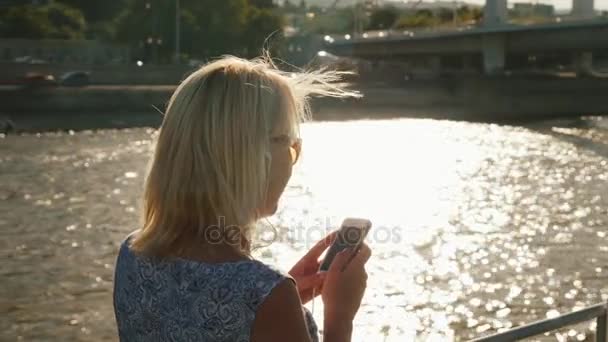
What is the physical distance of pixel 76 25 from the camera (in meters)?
57.8

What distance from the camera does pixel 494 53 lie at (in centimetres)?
4281

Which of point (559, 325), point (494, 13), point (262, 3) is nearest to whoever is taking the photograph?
point (559, 325)

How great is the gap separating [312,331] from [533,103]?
37746 millimetres

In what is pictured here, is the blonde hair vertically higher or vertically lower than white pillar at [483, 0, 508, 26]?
lower

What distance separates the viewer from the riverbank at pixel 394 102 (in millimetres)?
31859

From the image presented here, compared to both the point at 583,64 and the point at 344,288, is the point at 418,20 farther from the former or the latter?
the point at 344,288

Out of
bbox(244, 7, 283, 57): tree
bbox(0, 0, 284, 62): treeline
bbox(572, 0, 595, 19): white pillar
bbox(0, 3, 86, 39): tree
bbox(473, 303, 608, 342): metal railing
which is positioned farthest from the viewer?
bbox(0, 3, 86, 39): tree

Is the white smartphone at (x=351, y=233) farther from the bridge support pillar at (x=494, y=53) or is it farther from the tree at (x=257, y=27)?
the tree at (x=257, y=27)

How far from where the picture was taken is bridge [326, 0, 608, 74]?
1491 inches

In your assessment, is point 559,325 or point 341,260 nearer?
point 341,260

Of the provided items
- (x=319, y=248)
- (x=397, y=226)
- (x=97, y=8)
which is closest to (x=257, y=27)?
(x=97, y=8)

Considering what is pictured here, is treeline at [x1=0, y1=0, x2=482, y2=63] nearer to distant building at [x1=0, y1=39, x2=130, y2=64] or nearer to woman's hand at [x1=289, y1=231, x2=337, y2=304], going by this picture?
distant building at [x1=0, y1=39, x2=130, y2=64]

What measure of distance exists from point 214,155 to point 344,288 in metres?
0.20

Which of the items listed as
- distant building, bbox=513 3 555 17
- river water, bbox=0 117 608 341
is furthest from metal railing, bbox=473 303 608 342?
distant building, bbox=513 3 555 17
